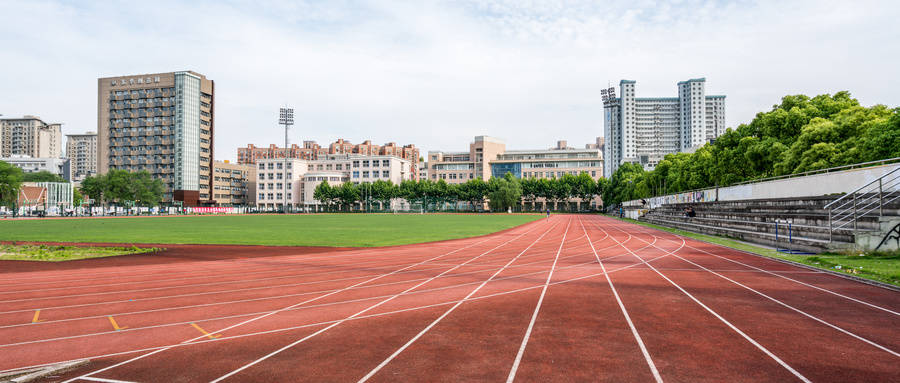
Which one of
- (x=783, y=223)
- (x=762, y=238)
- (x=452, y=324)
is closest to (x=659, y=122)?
(x=783, y=223)

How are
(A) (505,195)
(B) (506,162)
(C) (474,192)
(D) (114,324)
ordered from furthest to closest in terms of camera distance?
(B) (506,162) < (C) (474,192) < (A) (505,195) < (D) (114,324)

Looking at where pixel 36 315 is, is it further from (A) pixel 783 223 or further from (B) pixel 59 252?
(A) pixel 783 223

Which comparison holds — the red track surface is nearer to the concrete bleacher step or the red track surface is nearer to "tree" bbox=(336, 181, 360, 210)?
the concrete bleacher step

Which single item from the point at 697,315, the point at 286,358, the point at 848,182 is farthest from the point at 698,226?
the point at 286,358

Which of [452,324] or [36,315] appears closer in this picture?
[452,324]

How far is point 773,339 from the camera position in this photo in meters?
6.18

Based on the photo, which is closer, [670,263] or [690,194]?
[670,263]

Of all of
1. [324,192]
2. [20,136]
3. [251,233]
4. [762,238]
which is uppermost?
[20,136]

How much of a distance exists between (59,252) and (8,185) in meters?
73.9

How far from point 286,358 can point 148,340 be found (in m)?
2.51

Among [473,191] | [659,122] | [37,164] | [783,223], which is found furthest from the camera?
[659,122]

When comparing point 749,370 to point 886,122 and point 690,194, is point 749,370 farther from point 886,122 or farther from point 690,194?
point 690,194

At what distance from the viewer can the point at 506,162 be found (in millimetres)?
131000

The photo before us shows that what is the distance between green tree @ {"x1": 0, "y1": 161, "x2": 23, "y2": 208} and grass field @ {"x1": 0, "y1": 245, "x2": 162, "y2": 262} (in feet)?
224
